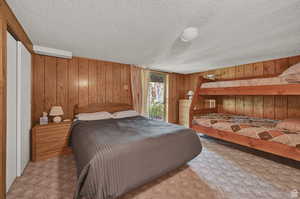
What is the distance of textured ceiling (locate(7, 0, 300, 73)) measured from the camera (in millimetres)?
1309

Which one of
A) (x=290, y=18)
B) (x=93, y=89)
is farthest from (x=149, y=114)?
(x=290, y=18)

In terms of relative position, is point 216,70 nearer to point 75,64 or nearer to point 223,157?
point 223,157

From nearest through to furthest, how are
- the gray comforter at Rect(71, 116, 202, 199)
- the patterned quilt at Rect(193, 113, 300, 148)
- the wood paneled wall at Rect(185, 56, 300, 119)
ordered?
the gray comforter at Rect(71, 116, 202, 199)
the patterned quilt at Rect(193, 113, 300, 148)
the wood paneled wall at Rect(185, 56, 300, 119)

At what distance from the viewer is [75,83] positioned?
9.91 ft

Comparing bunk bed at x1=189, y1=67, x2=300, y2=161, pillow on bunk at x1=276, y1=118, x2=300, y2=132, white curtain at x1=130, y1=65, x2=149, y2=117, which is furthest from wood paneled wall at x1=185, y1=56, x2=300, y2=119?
white curtain at x1=130, y1=65, x2=149, y2=117

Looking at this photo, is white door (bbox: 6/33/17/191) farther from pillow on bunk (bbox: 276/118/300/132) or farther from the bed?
pillow on bunk (bbox: 276/118/300/132)

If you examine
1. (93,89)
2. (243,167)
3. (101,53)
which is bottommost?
(243,167)

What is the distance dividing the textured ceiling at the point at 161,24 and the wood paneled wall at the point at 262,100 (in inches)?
22.7

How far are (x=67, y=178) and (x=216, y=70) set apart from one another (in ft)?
16.5

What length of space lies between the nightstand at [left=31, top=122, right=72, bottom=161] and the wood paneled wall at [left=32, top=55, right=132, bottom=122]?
621 millimetres

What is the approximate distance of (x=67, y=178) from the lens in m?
1.74

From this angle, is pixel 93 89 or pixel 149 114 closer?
pixel 93 89

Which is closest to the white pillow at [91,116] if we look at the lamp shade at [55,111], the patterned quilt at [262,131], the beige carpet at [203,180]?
the lamp shade at [55,111]

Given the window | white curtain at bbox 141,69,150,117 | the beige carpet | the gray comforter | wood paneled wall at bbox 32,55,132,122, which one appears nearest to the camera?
the gray comforter
